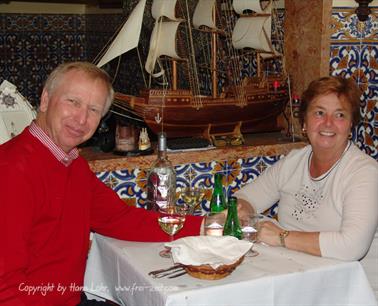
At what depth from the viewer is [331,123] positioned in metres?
1.96

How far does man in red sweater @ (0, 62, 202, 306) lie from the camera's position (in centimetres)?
143

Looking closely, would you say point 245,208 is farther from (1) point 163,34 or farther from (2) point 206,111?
(1) point 163,34

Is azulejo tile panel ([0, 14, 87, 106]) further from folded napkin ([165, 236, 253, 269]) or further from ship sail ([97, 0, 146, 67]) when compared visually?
folded napkin ([165, 236, 253, 269])

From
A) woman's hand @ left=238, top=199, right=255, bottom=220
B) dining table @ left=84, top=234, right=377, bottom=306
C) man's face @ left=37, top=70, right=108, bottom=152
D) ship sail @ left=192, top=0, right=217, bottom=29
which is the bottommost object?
dining table @ left=84, top=234, right=377, bottom=306

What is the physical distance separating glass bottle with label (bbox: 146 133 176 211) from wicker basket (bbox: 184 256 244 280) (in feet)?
2.12

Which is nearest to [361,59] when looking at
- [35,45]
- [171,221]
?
[171,221]

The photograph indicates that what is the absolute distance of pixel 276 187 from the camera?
214 centimetres

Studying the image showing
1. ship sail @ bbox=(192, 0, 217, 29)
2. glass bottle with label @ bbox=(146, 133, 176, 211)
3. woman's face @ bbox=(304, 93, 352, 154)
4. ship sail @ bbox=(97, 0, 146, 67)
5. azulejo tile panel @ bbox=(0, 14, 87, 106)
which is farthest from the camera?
azulejo tile panel @ bbox=(0, 14, 87, 106)

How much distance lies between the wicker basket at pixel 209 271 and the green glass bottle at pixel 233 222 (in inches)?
10.4

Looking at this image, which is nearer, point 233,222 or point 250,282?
point 250,282

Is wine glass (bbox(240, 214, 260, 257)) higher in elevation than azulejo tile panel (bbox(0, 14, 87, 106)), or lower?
lower

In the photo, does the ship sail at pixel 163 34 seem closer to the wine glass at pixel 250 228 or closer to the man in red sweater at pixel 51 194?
the man in red sweater at pixel 51 194

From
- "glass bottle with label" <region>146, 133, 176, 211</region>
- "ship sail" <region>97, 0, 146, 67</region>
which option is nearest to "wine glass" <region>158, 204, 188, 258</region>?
"glass bottle with label" <region>146, 133, 176, 211</region>

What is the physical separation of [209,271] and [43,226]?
1.43ft
